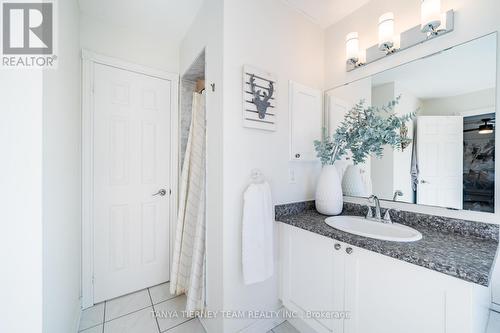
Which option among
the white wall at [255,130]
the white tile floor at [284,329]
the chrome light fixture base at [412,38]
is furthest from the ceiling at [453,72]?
the white tile floor at [284,329]

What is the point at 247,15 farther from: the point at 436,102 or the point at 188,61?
the point at 436,102

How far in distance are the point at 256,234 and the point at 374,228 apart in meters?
0.81

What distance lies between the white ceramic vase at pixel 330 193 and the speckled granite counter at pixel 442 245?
13 cm

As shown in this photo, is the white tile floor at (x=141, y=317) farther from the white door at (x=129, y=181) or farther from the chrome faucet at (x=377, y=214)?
the chrome faucet at (x=377, y=214)

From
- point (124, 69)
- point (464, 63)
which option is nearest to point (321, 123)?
point (464, 63)

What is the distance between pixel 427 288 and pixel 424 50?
1420mm

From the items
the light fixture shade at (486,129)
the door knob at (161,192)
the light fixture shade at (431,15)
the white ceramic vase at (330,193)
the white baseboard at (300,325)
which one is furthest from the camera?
the door knob at (161,192)

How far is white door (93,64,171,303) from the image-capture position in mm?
1833

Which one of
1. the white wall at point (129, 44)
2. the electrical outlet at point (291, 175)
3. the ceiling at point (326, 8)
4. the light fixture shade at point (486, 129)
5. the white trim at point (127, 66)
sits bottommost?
the electrical outlet at point (291, 175)

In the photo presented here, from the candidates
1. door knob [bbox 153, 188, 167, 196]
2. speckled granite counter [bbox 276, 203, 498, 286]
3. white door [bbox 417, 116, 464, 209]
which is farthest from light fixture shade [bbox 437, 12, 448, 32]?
door knob [bbox 153, 188, 167, 196]

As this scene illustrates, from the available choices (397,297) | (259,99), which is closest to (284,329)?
(397,297)

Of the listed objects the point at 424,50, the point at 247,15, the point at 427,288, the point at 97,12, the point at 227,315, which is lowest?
the point at 227,315

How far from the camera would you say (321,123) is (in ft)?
6.18

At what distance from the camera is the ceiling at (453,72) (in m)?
1.12
